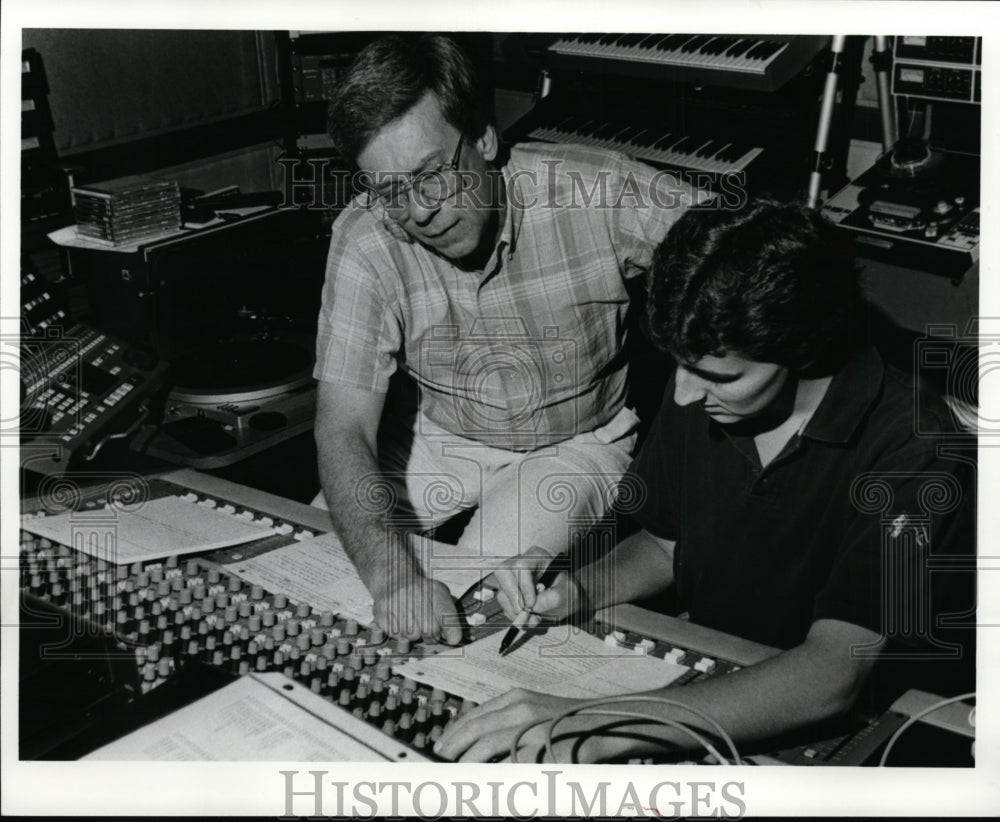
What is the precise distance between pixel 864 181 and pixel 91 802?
2624mm

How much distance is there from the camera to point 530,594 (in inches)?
57.0

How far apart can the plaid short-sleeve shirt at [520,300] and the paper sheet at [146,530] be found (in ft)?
1.44

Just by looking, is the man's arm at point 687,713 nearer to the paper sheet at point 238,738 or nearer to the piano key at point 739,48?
the paper sheet at point 238,738

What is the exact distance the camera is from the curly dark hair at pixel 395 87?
182cm

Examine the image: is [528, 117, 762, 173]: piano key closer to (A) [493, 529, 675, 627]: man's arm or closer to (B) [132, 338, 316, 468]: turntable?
(B) [132, 338, 316, 468]: turntable

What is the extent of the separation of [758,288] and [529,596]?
1.70ft

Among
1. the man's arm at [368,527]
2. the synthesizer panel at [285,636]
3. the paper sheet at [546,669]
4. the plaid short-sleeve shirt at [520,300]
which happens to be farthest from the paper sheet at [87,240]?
the paper sheet at [546,669]

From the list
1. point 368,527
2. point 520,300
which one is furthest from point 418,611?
point 520,300

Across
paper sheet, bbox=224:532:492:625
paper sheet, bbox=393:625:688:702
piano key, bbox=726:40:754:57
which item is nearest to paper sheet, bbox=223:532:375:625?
paper sheet, bbox=224:532:492:625

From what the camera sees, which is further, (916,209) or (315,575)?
(916,209)

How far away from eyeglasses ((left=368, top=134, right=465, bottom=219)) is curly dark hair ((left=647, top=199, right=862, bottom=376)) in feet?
1.79

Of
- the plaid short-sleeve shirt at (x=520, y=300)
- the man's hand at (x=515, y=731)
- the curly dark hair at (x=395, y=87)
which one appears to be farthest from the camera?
the plaid short-sleeve shirt at (x=520, y=300)

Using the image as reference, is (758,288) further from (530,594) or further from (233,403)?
(233,403)

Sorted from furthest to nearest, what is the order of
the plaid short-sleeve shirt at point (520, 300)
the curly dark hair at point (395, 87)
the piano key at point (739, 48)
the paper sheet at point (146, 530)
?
the piano key at point (739, 48), the plaid short-sleeve shirt at point (520, 300), the curly dark hair at point (395, 87), the paper sheet at point (146, 530)
